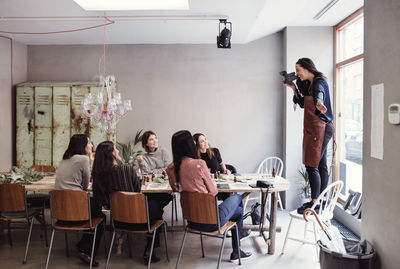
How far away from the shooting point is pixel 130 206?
338 cm

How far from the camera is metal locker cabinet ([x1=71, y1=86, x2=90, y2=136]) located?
6.09m

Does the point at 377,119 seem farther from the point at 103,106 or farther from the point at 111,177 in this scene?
the point at 103,106

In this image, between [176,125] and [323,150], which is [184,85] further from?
[323,150]

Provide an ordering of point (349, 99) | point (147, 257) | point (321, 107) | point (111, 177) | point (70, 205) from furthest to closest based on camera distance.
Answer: point (349, 99), point (147, 257), point (111, 177), point (70, 205), point (321, 107)

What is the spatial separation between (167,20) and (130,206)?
9.03 ft

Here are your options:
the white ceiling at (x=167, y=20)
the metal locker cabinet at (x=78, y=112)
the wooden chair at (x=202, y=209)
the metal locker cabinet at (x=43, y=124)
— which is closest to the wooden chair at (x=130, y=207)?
the wooden chair at (x=202, y=209)

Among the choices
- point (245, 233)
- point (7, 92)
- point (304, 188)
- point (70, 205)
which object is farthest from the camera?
point (7, 92)

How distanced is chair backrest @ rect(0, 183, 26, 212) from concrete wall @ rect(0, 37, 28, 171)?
2.59 meters

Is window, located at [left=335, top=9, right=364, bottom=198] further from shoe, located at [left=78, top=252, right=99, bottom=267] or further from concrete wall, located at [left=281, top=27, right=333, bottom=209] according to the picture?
shoe, located at [left=78, top=252, right=99, bottom=267]

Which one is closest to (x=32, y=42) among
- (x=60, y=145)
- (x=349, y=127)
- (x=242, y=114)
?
(x=60, y=145)

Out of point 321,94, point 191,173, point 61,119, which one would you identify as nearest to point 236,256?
point 191,173

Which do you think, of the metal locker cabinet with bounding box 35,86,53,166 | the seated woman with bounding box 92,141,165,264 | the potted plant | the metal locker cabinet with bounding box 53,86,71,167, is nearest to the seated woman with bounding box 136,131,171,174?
the seated woman with bounding box 92,141,165,264

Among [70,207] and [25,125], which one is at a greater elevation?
[25,125]

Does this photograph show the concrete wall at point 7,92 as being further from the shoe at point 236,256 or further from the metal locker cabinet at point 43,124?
the shoe at point 236,256
